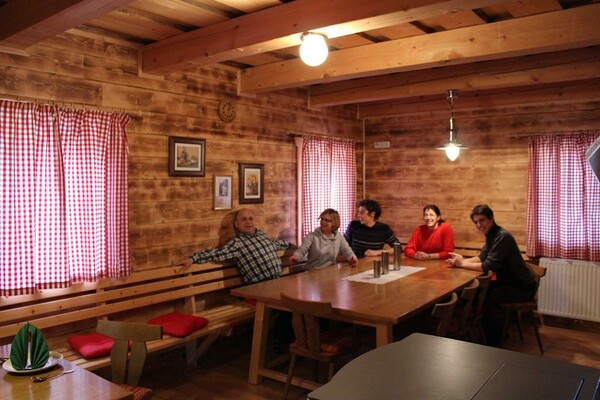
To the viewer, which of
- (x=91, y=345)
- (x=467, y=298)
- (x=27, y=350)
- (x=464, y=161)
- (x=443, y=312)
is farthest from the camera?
(x=464, y=161)

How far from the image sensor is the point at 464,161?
601 centimetres

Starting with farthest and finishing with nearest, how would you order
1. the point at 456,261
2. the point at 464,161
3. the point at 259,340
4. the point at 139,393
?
the point at 464,161 → the point at 456,261 → the point at 259,340 → the point at 139,393

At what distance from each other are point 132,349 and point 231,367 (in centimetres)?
175

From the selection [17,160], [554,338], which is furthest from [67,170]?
[554,338]

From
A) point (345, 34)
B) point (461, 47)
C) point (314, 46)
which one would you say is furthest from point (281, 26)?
point (461, 47)

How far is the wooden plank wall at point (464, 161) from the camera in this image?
5.53 m

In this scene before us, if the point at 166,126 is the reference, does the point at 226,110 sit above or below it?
above

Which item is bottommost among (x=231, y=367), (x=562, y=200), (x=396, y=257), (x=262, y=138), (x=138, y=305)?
(x=231, y=367)

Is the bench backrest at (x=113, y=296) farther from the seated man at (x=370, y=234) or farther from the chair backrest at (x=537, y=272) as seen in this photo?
the chair backrest at (x=537, y=272)

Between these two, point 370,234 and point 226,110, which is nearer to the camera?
point 226,110

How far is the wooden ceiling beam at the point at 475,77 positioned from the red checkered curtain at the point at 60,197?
2363 millimetres

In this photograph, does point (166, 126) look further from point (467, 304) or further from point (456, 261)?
point (456, 261)

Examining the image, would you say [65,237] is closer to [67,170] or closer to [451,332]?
[67,170]

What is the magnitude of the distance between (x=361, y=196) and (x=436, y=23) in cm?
347
